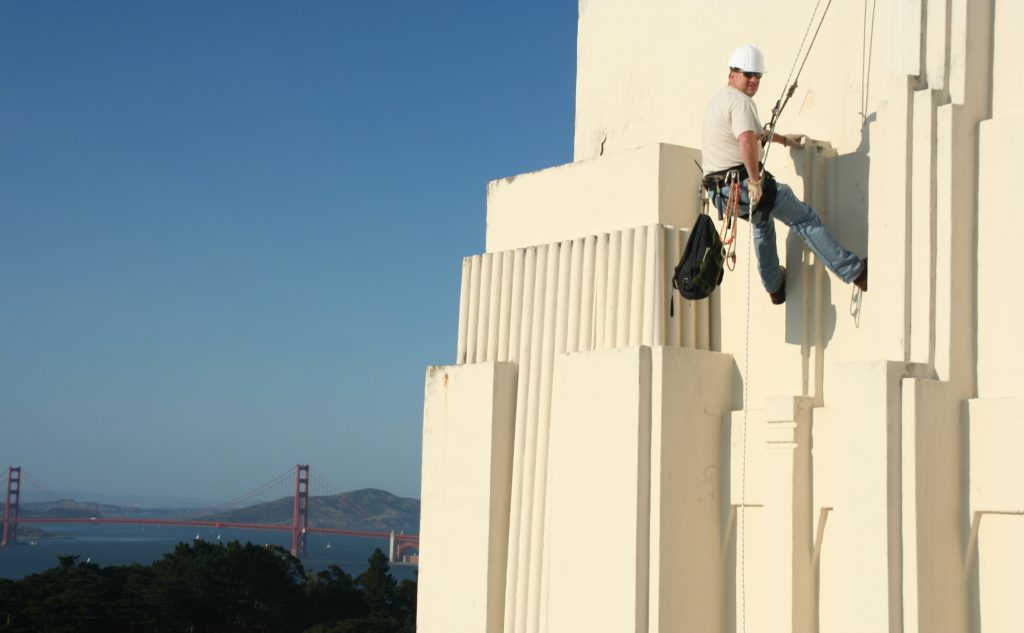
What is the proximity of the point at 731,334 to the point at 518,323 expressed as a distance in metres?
1.76

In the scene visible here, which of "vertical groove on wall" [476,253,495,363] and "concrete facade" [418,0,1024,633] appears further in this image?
"vertical groove on wall" [476,253,495,363]

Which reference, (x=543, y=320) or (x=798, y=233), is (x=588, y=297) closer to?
(x=543, y=320)

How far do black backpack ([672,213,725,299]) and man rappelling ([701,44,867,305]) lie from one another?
0.20 meters

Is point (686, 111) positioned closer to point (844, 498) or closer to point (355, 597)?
point (844, 498)

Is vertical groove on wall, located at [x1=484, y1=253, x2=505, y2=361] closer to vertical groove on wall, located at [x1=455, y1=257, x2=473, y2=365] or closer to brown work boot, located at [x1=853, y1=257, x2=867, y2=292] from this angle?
vertical groove on wall, located at [x1=455, y1=257, x2=473, y2=365]

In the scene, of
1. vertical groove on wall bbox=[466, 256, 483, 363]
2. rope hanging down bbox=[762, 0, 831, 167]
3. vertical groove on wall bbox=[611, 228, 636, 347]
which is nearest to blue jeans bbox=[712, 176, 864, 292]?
rope hanging down bbox=[762, 0, 831, 167]

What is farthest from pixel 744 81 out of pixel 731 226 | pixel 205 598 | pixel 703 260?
pixel 205 598

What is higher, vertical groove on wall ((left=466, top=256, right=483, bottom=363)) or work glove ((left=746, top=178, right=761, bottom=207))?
work glove ((left=746, top=178, right=761, bottom=207))

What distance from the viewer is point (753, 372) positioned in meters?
7.80

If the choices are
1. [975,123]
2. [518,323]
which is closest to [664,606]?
[518,323]

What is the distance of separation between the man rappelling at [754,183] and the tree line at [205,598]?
92.1 feet

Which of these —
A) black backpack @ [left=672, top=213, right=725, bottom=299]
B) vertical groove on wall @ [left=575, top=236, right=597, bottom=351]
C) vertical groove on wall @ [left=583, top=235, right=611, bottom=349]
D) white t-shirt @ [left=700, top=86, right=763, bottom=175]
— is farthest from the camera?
vertical groove on wall @ [left=575, top=236, right=597, bottom=351]

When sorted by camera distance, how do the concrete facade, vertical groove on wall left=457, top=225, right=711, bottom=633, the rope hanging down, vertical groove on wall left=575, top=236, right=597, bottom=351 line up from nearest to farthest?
the concrete facade < the rope hanging down < vertical groove on wall left=457, top=225, right=711, bottom=633 < vertical groove on wall left=575, top=236, right=597, bottom=351

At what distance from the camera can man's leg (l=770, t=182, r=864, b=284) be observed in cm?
719
